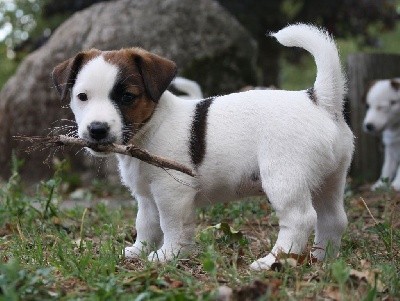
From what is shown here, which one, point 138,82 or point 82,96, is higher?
point 138,82

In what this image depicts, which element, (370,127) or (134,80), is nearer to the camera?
(134,80)

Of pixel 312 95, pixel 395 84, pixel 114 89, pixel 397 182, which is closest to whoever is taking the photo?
pixel 114 89

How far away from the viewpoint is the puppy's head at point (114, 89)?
3457 millimetres

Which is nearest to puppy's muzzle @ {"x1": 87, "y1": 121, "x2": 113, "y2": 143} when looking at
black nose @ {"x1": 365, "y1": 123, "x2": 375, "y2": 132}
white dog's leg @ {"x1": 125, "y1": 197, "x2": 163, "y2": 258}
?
white dog's leg @ {"x1": 125, "y1": 197, "x2": 163, "y2": 258}

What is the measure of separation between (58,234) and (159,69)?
4.68 ft

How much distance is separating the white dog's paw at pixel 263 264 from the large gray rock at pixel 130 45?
5391mm

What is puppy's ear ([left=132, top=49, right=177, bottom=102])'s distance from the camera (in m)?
3.64

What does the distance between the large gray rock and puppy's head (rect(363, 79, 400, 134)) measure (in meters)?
1.71

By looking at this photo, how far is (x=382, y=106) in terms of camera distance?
8.12m

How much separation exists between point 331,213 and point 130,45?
545 centimetres

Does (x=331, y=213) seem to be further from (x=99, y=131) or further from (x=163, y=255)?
(x=99, y=131)

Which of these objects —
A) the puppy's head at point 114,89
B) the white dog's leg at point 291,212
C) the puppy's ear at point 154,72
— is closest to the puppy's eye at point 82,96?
the puppy's head at point 114,89

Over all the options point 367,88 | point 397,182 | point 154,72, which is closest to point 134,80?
point 154,72

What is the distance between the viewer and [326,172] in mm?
3541
